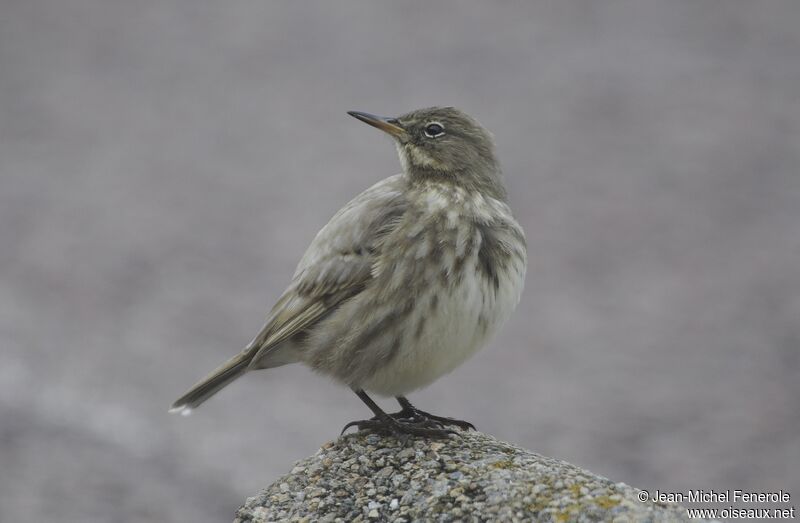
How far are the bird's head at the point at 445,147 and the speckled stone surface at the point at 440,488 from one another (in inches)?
62.4

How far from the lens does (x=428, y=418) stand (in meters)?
7.88

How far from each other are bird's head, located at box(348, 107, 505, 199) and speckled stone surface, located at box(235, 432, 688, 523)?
62.4 inches

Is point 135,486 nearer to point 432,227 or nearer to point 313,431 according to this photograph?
point 313,431

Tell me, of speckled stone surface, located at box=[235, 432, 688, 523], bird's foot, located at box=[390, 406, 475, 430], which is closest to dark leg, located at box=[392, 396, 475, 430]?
bird's foot, located at box=[390, 406, 475, 430]

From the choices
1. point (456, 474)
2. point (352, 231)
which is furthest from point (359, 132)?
point (456, 474)

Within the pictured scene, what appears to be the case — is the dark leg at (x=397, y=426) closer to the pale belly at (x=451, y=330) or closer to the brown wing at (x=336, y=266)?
the pale belly at (x=451, y=330)

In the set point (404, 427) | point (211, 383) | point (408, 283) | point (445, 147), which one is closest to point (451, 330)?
point (408, 283)

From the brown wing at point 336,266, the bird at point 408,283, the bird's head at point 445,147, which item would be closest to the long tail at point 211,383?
the bird at point 408,283

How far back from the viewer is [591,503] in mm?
6320

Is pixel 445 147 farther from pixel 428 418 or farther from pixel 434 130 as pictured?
pixel 428 418

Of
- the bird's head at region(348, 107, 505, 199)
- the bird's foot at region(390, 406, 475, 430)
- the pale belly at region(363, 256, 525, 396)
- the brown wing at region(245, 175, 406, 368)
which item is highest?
the bird's head at region(348, 107, 505, 199)

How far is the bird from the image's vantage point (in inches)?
291

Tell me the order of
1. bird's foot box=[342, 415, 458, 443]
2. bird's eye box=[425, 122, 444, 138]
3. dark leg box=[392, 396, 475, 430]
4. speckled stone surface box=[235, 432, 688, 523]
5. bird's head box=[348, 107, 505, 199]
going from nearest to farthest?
speckled stone surface box=[235, 432, 688, 523] < bird's foot box=[342, 415, 458, 443] < dark leg box=[392, 396, 475, 430] < bird's head box=[348, 107, 505, 199] < bird's eye box=[425, 122, 444, 138]

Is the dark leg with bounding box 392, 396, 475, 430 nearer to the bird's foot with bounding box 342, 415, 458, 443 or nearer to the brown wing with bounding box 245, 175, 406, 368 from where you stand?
the bird's foot with bounding box 342, 415, 458, 443
